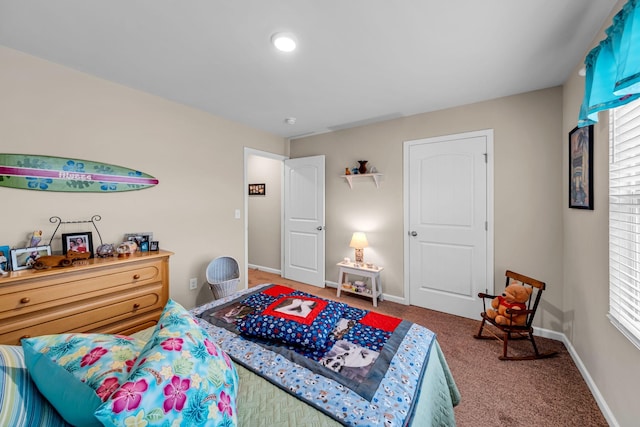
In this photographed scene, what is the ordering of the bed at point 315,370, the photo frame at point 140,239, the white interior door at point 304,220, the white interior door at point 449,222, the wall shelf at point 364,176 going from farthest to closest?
the white interior door at point 304,220 → the wall shelf at point 364,176 → the white interior door at point 449,222 → the photo frame at point 140,239 → the bed at point 315,370

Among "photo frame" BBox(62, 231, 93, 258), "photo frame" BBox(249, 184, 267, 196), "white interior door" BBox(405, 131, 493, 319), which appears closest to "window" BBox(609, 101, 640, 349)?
"white interior door" BBox(405, 131, 493, 319)

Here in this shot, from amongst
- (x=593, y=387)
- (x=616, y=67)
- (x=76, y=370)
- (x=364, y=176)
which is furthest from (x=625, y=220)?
(x=76, y=370)

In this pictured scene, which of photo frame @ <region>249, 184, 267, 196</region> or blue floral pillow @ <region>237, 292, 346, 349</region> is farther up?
photo frame @ <region>249, 184, 267, 196</region>

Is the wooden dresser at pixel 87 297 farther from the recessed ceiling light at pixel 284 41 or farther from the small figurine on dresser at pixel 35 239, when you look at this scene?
the recessed ceiling light at pixel 284 41

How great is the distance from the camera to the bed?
0.82 metres

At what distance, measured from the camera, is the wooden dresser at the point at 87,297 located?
1.66 metres

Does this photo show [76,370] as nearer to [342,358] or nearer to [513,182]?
[342,358]

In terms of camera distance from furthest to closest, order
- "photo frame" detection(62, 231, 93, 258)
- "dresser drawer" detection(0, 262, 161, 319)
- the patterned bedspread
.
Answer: "photo frame" detection(62, 231, 93, 258), "dresser drawer" detection(0, 262, 161, 319), the patterned bedspread

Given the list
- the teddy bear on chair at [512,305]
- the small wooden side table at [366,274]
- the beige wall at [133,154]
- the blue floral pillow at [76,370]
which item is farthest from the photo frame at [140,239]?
the teddy bear on chair at [512,305]

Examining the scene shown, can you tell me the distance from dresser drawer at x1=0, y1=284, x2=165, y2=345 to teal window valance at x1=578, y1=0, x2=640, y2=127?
3.32 m

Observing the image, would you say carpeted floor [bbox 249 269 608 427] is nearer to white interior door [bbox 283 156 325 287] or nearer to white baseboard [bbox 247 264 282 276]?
white interior door [bbox 283 156 325 287]

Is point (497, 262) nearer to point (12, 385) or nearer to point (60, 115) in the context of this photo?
point (12, 385)

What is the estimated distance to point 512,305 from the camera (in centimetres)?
226

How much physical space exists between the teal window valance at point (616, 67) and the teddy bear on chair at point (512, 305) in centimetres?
144
